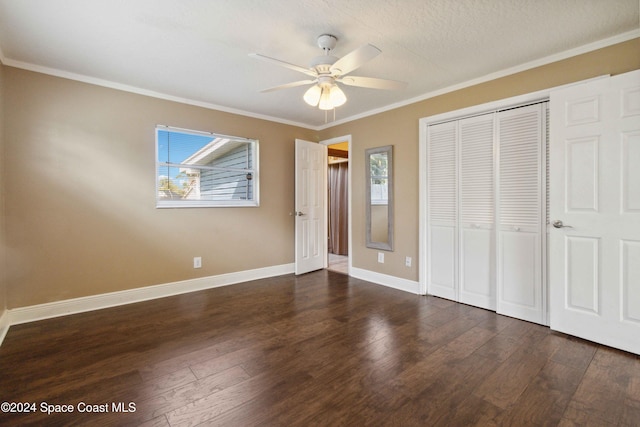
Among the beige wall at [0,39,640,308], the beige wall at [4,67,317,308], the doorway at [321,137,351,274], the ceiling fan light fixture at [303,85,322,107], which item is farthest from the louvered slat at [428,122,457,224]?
the doorway at [321,137,351,274]

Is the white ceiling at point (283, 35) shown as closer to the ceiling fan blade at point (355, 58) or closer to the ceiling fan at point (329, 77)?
the ceiling fan at point (329, 77)

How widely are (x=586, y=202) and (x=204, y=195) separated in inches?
157

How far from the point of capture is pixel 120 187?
3.22 m

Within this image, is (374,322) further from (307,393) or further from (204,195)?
(204,195)

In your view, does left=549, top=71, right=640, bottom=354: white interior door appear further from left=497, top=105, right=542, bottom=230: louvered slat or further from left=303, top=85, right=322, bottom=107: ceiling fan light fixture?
left=303, top=85, right=322, bottom=107: ceiling fan light fixture

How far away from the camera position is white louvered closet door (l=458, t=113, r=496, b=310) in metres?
3.04

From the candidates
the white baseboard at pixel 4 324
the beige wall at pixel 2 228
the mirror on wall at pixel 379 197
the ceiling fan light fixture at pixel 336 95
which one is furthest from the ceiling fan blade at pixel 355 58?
the white baseboard at pixel 4 324

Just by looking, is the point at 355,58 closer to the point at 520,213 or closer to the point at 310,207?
the point at 520,213

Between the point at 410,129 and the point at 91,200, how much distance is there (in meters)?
3.72

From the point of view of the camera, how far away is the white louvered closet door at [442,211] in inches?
132

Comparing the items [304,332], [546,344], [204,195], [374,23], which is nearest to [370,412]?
[304,332]

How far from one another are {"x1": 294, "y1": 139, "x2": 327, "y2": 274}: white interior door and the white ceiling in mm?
1654

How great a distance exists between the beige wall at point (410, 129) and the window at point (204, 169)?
152cm

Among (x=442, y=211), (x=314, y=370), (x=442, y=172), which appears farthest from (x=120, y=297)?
(x=442, y=172)
